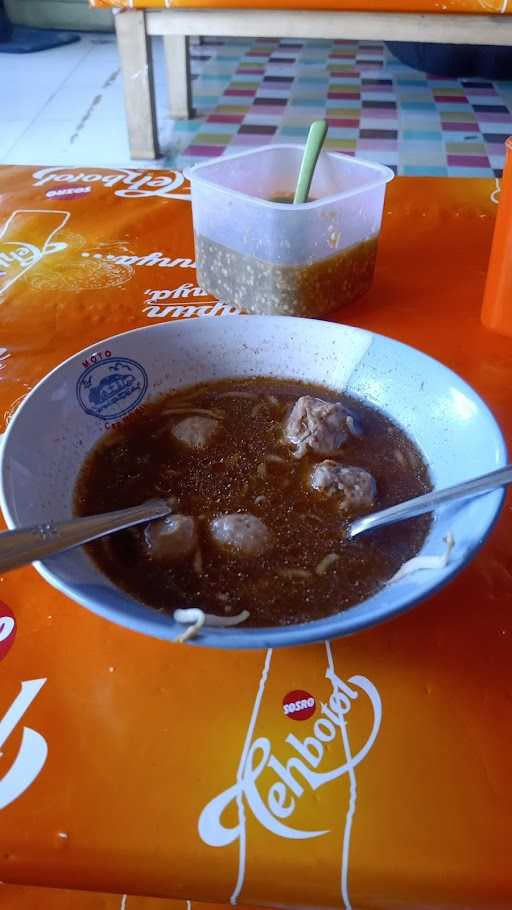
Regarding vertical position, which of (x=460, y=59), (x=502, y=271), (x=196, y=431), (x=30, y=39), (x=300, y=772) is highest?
(x=30, y=39)

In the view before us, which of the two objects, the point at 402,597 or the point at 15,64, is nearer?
the point at 402,597

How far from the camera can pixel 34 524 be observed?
0.67 metres

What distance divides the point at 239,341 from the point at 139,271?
416mm

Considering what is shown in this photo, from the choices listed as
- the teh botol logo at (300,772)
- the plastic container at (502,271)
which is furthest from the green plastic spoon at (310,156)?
the teh botol logo at (300,772)

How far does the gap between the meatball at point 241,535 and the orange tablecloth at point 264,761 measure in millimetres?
107

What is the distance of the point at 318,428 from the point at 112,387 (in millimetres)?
272

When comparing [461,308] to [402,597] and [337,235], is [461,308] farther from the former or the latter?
[402,597]

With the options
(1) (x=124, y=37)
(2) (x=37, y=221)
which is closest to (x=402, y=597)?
(2) (x=37, y=221)

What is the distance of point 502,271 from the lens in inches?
42.9

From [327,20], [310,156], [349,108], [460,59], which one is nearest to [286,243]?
[310,156]

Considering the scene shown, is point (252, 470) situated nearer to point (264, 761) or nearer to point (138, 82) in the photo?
point (264, 761)

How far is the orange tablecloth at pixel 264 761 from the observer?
1.80ft

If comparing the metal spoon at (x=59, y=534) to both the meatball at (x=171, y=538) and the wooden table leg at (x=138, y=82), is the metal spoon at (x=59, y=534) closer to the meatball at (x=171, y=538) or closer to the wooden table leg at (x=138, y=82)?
the meatball at (x=171, y=538)

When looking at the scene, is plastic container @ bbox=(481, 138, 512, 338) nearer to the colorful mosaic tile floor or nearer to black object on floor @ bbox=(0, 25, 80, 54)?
the colorful mosaic tile floor
